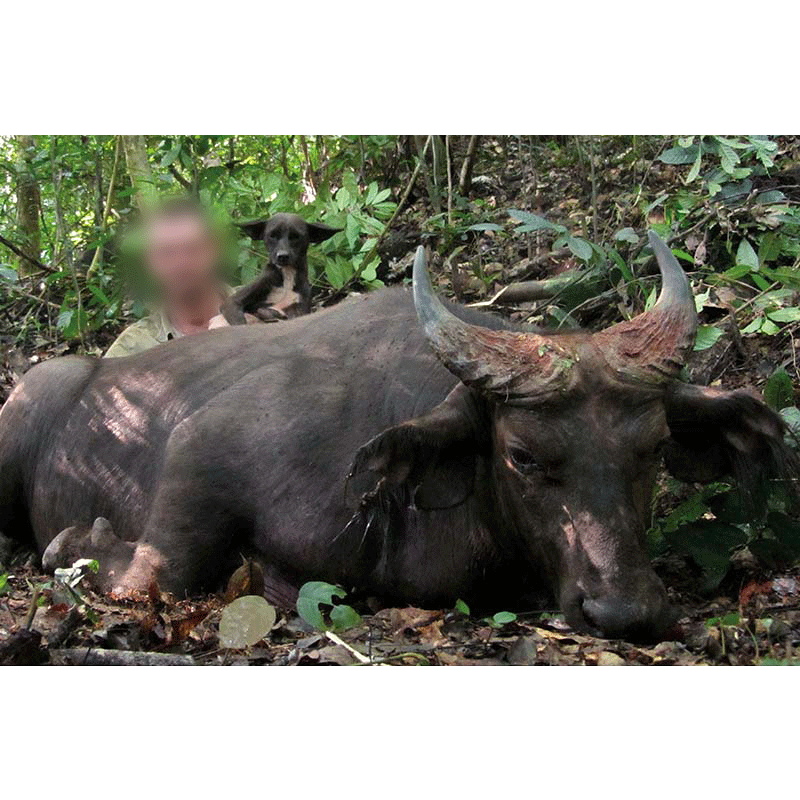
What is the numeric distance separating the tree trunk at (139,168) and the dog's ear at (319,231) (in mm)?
1217

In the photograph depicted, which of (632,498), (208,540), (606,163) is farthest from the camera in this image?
(606,163)

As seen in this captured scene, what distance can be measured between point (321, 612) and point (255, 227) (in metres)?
4.98

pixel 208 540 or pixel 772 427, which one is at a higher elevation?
pixel 772 427

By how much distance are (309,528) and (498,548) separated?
0.94 metres

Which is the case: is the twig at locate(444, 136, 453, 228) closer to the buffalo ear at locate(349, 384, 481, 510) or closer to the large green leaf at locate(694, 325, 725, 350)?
the large green leaf at locate(694, 325, 725, 350)

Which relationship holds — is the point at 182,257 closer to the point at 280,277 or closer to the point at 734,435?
the point at 280,277

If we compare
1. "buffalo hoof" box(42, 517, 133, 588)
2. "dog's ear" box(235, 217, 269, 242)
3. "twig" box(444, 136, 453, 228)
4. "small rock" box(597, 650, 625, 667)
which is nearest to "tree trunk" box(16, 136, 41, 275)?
"dog's ear" box(235, 217, 269, 242)

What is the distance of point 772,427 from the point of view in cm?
534

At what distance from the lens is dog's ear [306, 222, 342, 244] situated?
952 centimetres

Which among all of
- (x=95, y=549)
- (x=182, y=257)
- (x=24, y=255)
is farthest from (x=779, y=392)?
(x=24, y=255)

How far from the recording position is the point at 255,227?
31.5ft

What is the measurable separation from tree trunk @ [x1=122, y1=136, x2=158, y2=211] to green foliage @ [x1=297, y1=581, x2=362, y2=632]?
4.84 metres
